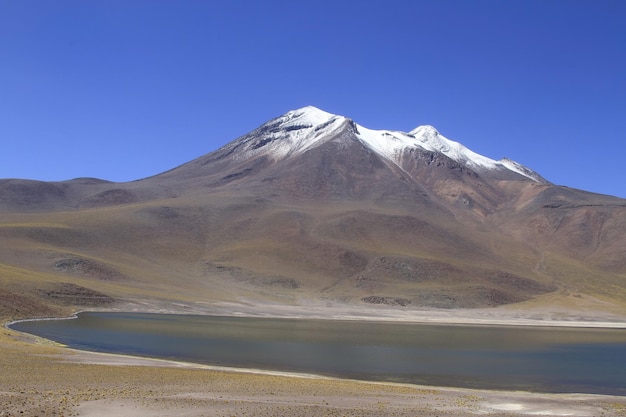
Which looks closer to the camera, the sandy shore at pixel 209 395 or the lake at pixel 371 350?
the sandy shore at pixel 209 395

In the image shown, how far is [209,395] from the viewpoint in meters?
28.9

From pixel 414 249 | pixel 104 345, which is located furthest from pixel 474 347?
pixel 414 249

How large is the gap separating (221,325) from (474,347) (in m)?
32.1

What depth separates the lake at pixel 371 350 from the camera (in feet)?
145

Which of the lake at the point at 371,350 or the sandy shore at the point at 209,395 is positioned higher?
the sandy shore at the point at 209,395

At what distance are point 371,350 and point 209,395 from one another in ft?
104

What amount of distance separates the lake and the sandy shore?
6.22 meters

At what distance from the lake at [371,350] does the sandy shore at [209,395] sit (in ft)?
20.4

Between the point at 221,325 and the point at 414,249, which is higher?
the point at 414,249

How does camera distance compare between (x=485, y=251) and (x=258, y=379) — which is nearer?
(x=258, y=379)

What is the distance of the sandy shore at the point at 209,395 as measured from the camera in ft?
81.7

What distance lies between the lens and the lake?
44.3 metres

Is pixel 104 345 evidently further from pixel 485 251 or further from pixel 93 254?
pixel 485 251

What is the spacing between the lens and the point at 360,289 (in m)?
154
